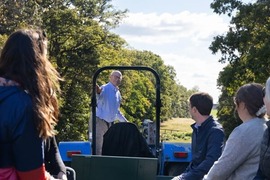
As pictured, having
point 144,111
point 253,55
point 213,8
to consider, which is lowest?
point 144,111

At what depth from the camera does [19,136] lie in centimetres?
288

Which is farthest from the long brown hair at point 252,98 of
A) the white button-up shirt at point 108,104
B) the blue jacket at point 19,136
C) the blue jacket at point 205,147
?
the white button-up shirt at point 108,104

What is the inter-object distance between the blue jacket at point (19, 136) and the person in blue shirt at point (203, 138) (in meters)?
2.31

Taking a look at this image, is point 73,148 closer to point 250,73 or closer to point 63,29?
point 250,73

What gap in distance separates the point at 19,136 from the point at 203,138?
100 inches

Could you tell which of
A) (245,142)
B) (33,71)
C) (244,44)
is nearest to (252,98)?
(245,142)

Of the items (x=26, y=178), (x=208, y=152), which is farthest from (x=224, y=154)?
(x=26, y=178)

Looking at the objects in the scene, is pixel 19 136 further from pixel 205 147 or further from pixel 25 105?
pixel 205 147

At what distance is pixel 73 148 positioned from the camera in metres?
7.66

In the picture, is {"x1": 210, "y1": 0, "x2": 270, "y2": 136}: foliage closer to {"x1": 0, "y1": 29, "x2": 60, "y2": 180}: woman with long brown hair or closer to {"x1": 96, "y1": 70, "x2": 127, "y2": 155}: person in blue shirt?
{"x1": 96, "y1": 70, "x2": 127, "y2": 155}: person in blue shirt

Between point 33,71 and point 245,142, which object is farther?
point 245,142

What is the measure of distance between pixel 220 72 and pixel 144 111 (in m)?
27.7

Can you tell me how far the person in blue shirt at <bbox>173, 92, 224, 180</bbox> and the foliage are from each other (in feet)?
62.4

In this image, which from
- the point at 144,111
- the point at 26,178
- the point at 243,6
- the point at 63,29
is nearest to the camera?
the point at 26,178
